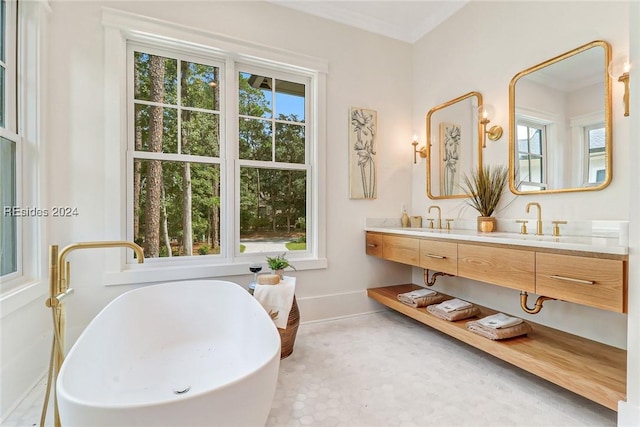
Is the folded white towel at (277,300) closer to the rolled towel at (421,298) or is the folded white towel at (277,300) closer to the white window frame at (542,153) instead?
the rolled towel at (421,298)

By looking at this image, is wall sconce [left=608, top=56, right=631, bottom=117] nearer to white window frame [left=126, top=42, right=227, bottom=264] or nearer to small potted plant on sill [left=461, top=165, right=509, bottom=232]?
small potted plant on sill [left=461, top=165, right=509, bottom=232]

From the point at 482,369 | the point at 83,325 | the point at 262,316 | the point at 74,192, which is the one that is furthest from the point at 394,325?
the point at 74,192

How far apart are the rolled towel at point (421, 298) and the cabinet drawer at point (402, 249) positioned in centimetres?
30

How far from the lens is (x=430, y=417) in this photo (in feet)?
4.79

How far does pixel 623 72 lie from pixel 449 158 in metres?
1.25

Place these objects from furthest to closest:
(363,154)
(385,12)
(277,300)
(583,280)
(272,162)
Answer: (363,154)
(385,12)
(272,162)
(277,300)
(583,280)

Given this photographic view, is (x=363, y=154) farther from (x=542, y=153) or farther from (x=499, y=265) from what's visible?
(x=499, y=265)

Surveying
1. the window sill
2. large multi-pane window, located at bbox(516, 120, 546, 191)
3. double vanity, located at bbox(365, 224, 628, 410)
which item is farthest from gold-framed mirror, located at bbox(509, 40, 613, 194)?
the window sill

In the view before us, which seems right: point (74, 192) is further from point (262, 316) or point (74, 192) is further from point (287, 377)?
point (287, 377)

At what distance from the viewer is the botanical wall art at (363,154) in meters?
2.89

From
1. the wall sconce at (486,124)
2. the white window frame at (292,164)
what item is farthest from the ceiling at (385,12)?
the wall sconce at (486,124)

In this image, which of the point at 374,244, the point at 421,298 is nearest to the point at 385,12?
the point at 374,244

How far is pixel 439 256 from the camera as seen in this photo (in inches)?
85.8

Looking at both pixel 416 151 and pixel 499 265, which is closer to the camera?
pixel 499 265
